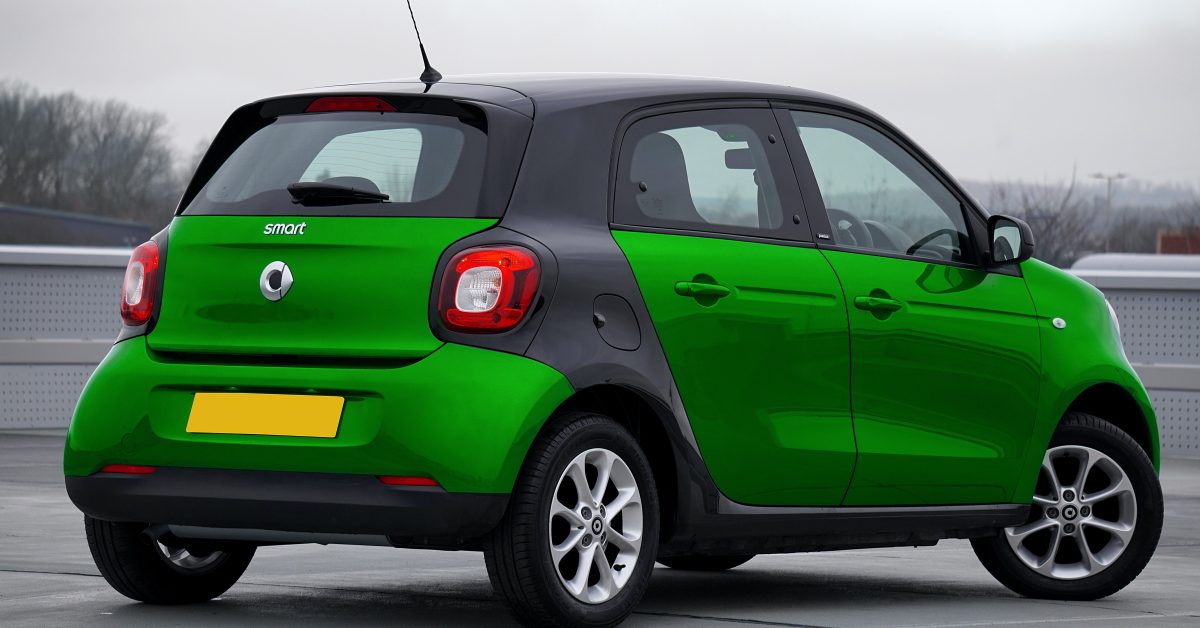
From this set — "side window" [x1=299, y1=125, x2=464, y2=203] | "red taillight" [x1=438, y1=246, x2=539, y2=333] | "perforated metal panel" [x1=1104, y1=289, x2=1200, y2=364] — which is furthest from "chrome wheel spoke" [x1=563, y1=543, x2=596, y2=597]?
"perforated metal panel" [x1=1104, y1=289, x2=1200, y2=364]

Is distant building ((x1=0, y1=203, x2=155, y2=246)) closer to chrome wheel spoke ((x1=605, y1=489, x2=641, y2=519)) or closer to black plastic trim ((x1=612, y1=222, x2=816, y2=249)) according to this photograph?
black plastic trim ((x1=612, y1=222, x2=816, y2=249))

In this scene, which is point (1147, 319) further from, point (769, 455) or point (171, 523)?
point (171, 523)

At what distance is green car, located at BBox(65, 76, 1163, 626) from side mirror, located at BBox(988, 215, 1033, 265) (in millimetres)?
104

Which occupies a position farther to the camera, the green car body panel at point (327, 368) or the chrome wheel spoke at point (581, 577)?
the chrome wheel spoke at point (581, 577)

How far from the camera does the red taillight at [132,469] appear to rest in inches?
207

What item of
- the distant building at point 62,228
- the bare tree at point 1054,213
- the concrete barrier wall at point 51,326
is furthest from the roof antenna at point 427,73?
the distant building at point 62,228

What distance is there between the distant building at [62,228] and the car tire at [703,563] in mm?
79719

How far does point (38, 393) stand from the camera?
626 inches

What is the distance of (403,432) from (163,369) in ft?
2.58

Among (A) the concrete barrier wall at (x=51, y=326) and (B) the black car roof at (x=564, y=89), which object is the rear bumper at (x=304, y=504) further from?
(A) the concrete barrier wall at (x=51, y=326)

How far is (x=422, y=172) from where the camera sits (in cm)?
532

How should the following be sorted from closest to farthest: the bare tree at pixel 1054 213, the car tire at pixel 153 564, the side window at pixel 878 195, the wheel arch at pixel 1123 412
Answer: the car tire at pixel 153 564 → the side window at pixel 878 195 → the wheel arch at pixel 1123 412 → the bare tree at pixel 1054 213

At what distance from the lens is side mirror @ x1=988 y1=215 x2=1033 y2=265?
262 inches

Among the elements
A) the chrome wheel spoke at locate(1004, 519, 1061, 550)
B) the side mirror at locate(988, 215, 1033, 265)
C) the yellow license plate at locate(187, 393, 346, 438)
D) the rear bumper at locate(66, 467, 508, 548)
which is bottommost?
the chrome wheel spoke at locate(1004, 519, 1061, 550)
